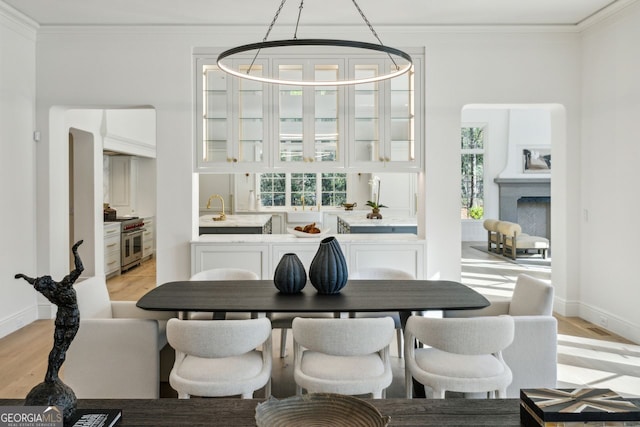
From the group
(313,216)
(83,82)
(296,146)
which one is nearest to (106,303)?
(296,146)

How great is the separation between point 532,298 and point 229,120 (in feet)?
11.3

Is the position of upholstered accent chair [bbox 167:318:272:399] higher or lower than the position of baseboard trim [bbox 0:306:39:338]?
higher

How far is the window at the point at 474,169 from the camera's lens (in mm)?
12008

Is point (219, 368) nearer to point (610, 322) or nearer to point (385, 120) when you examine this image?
point (385, 120)

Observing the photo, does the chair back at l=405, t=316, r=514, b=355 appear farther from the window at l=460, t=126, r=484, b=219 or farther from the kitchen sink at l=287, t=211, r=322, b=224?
the window at l=460, t=126, r=484, b=219

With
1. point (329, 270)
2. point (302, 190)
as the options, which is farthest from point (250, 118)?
point (302, 190)

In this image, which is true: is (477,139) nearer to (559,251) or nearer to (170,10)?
(559,251)

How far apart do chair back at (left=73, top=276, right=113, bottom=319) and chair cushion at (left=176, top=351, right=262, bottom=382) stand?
89cm

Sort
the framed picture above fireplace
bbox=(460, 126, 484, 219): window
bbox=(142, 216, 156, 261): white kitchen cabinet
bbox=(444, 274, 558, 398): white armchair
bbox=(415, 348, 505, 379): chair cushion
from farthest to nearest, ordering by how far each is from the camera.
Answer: bbox=(460, 126, 484, 219): window < the framed picture above fireplace < bbox=(142, 216, 156, 261): white kitchen cabinet < bbox=(444, 274, 558, 398): white armchair < bbox=(415, 348, 505, 379): chair cushion

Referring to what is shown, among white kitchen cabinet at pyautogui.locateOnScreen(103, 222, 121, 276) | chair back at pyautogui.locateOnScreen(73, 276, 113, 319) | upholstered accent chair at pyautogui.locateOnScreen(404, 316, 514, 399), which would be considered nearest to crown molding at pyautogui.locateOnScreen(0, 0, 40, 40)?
chair back at pyautogui.locateOnScreen(73, 276, 113, 319)

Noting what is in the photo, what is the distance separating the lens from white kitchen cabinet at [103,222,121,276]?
720 centimetres

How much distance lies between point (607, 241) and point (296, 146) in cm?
331

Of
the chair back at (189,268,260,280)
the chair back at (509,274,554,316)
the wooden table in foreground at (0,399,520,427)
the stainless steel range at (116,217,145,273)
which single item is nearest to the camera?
the wooden table in foreground at (0,399,520,427)

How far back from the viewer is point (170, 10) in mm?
4465
